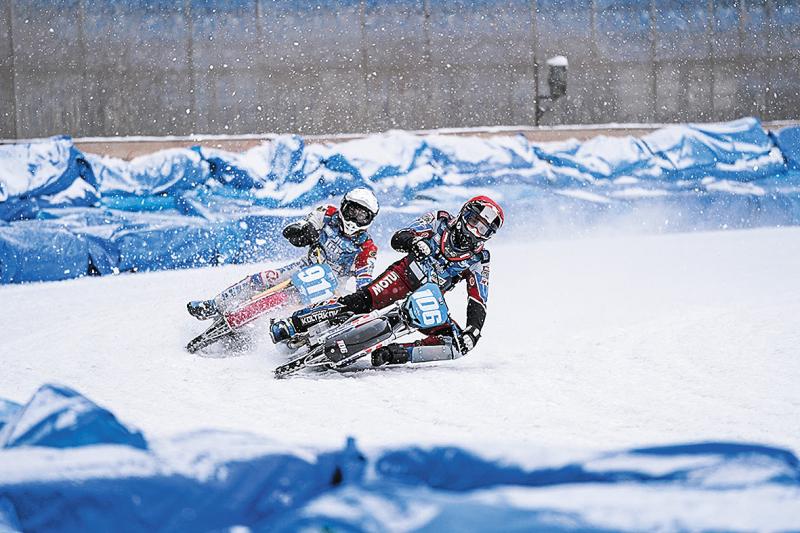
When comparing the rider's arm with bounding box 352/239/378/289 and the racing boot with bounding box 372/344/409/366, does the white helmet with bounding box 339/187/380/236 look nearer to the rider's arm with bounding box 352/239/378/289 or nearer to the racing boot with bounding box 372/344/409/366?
the rider's arm with bounding box 352/239/378/289

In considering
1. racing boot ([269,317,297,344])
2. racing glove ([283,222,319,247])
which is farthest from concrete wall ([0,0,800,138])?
racing boot ([269,317,297,344])

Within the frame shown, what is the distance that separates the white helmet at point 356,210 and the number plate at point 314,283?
1.21ft

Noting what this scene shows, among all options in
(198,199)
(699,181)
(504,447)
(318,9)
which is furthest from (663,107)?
(504,447)

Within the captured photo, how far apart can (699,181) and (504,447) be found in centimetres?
1162

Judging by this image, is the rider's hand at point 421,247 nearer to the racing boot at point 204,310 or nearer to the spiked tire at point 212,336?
A: the spiked tire at point 212,336

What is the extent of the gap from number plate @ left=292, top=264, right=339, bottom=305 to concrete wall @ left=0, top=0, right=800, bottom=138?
9.66m

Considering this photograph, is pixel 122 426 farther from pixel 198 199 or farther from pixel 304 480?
pixel 198 199

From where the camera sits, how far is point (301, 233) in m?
6.65

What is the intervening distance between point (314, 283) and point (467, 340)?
3.57 feet

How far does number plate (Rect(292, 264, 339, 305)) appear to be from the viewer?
20.9 feet

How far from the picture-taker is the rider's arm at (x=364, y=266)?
657 centimetres

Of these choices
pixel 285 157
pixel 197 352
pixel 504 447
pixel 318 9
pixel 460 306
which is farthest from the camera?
pixel 318 9

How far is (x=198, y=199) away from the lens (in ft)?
38.0

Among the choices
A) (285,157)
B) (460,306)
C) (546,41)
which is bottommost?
(460,306)
